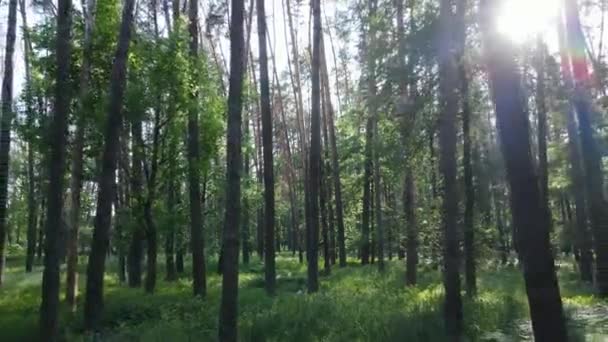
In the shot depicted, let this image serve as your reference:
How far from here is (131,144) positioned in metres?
15.5

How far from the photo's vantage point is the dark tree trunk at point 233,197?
25.5ft

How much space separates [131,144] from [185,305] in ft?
16.9

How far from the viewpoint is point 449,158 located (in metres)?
9.91

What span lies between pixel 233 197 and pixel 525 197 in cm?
400

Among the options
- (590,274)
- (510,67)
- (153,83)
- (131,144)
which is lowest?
(590,274)

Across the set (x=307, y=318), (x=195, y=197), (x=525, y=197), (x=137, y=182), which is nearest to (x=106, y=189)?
(x=307, y=318)

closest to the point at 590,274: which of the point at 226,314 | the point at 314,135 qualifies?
the point at 314,135

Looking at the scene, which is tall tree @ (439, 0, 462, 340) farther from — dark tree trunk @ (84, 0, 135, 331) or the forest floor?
dark tree trunk @ (84, 0, 135, 331)

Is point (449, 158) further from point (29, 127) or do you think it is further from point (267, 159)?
point (29, 127)

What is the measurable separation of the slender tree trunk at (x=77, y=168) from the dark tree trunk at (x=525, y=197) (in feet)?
29.7

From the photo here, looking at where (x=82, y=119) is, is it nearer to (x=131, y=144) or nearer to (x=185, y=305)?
(x=131, y=144)

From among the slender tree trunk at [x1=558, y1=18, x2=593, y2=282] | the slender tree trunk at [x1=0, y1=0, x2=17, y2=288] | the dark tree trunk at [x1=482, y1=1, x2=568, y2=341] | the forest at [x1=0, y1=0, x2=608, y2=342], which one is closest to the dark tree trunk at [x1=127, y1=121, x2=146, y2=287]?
the forest at [x1=0, y1=0, x2=608, y2=342]

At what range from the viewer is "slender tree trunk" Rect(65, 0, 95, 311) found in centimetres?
1204

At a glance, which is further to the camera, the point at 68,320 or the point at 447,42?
the point at 68,320
